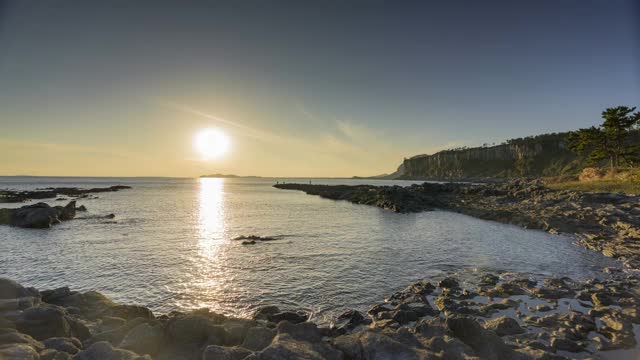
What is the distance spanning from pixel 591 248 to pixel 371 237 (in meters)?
18.3

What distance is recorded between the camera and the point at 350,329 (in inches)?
510

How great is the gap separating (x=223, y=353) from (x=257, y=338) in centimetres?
153

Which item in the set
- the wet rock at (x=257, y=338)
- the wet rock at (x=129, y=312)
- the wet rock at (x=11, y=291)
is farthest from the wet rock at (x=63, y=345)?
the wet rock at (x=11, y=291)

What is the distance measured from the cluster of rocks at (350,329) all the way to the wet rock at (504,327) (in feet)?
0.11

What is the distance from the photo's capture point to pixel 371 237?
3344 cm

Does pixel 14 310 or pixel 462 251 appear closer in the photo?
pixel 14 310

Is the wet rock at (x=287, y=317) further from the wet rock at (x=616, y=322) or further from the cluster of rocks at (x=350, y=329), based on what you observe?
the wet rock at (x=616, y=322)

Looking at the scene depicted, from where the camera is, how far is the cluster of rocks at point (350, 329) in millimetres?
9070

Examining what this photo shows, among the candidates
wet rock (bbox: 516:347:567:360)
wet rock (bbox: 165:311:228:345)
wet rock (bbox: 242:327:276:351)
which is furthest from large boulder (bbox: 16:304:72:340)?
wet rock (bbox: 516:347:567:360)

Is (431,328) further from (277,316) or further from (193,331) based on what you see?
(193,331)

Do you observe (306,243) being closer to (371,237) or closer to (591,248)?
(371,237)

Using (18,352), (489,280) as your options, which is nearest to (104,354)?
(18,352)

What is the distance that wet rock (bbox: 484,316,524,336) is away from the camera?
38.7ft

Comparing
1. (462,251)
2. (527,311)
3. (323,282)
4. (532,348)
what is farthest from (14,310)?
(462,251)
